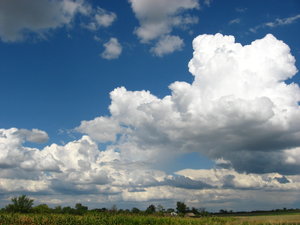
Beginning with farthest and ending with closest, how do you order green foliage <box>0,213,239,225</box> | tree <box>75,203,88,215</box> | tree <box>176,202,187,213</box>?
tree <box>176,202,187,213</box>, tree <box>75,203,88,215</box>, green foliage <box>0,213,239,225</box>

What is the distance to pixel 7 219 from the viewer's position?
62219mm

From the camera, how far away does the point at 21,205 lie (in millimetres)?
102438

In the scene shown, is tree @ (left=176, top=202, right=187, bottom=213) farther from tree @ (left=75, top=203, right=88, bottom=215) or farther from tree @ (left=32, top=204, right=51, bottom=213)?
tree @ (left=32, top=204, right=51, bottom=213)

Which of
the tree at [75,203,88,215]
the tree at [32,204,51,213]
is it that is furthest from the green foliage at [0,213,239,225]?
the tree at [32,204,51,213]

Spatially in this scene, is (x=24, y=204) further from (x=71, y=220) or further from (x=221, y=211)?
(x=221, y=211)

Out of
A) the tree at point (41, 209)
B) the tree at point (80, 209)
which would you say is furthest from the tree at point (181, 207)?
the tree at point (41, 209)

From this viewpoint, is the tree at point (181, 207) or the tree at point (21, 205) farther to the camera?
the tree at point (181, 207)

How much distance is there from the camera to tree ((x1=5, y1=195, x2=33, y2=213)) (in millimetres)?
101625

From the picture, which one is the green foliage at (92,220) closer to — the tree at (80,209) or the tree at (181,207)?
the tree at (80,209)

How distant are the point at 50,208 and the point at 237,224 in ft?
249

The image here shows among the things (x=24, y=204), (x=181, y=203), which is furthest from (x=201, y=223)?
(x=181, y=203)

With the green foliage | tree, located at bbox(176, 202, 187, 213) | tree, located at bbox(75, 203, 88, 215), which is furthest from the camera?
tree, located at bbox(176, 202, 187, 213)

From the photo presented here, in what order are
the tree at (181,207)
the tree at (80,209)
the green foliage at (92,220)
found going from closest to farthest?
1. the green foliage at (92,220)
2. the tree at (80,209)
3. the tree at (181,207)

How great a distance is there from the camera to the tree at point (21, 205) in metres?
102
